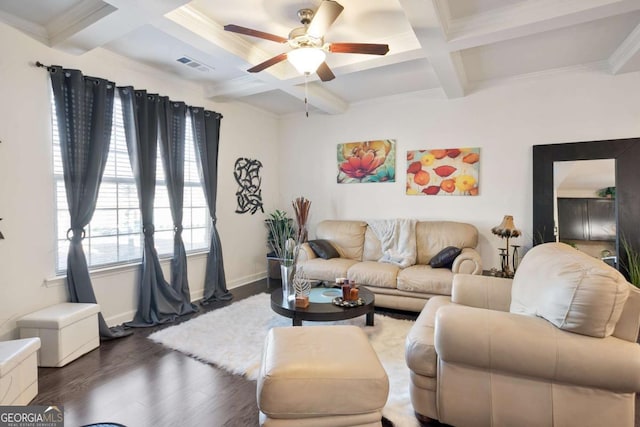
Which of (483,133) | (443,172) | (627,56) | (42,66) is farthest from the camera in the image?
(443,172)

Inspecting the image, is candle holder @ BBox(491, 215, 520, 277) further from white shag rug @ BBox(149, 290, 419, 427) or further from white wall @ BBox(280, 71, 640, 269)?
white shag rug @ BBox(149, 290, 419, 427)

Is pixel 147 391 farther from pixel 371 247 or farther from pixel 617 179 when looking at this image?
pixel 617 179

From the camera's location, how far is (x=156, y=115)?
3541 millimetres

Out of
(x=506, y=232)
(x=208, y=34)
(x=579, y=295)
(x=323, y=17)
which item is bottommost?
Answer: (x=579, y=295)

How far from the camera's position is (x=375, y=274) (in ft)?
12.1

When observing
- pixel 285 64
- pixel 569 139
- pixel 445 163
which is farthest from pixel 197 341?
pixel 569 139

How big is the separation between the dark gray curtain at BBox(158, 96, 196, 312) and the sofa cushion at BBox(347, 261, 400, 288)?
194cm

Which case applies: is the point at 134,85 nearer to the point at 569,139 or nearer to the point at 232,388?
the point at 232,388

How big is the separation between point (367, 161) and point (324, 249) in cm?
155

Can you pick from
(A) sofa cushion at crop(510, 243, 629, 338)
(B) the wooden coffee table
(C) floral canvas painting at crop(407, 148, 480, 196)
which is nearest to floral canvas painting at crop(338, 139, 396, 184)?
(C) floral canvas painting at crop(407, 148, 480, 196)

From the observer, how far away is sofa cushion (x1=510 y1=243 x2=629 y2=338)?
1486 millimetres

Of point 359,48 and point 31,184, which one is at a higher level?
point 359,48

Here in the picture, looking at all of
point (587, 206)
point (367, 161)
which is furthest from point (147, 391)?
point (587, 206)

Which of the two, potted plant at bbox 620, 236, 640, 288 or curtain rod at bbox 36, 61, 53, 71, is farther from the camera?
potted plant at bbox 620, 236, 640, 288
